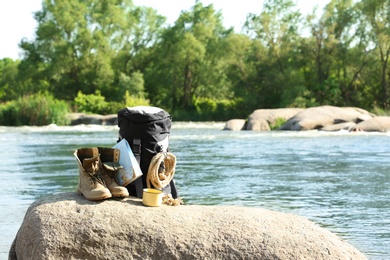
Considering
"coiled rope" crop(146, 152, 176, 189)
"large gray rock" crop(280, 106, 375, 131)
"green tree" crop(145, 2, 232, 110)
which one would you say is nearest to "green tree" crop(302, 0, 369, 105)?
"green tree" crop(145, 2, 232, 110)

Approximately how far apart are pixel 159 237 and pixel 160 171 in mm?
1052

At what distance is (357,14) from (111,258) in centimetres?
5206

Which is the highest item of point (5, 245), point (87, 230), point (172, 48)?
point (172, 48)

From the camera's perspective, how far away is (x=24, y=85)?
243 ft

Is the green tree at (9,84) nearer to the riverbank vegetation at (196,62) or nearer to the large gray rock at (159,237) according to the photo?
the riverbank vegetation at (196,62)

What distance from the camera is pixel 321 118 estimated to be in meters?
36.0

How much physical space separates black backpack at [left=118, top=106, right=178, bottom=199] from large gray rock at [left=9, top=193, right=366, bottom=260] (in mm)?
734

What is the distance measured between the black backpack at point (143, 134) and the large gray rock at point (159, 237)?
2.41ft

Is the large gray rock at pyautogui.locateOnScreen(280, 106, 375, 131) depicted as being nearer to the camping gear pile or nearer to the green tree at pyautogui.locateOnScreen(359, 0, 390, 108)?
the green tree at pyautogui.locateOnScreen(359, 0, 390, 108)

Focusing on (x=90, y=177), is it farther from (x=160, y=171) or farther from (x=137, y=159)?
(x=160, y=171)

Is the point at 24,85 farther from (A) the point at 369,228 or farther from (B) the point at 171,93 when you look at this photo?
(A) the point at 369,228

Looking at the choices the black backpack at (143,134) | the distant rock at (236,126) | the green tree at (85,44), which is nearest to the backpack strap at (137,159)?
the black backpack at (143,134)

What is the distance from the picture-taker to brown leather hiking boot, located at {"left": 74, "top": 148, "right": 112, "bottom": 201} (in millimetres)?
5574

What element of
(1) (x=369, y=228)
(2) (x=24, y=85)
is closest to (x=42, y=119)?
(2) (x=24, y=85)
